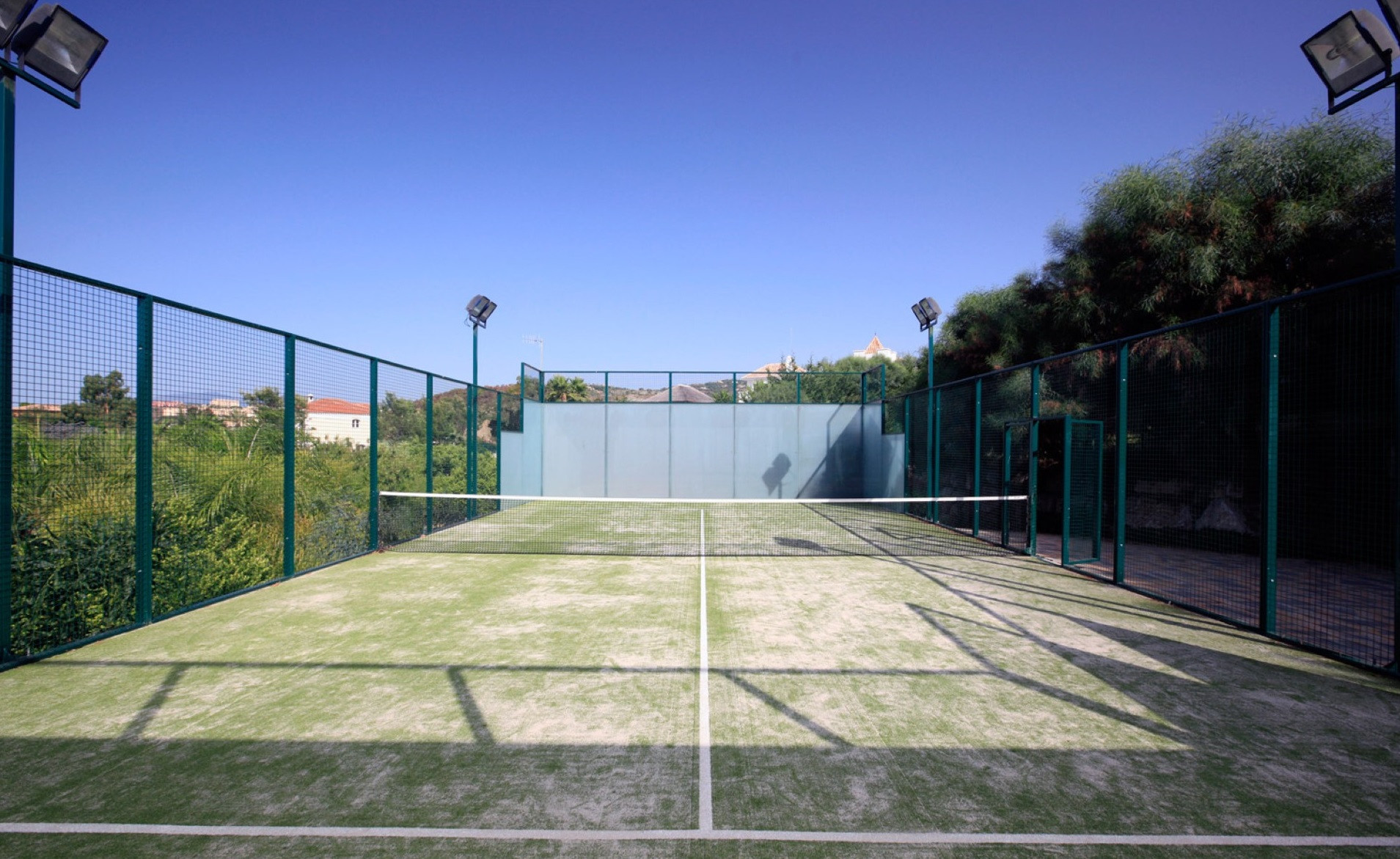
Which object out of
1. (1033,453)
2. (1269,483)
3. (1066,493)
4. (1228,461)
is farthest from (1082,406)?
(1269,483)

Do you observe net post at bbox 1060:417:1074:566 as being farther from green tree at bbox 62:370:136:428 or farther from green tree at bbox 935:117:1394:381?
green tree at bbox 62:370:136:428

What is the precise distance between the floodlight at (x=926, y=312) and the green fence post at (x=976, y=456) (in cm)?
317

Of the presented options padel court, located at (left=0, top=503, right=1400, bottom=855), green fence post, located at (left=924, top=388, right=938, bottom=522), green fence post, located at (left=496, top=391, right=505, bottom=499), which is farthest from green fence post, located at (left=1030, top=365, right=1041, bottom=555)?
green fence post, located at (left=496, top=391, right=505, bottom=499)

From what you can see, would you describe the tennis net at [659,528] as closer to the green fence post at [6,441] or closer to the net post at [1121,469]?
the net post at [1121,469]

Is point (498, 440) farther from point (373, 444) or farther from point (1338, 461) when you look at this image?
point (1338, 461)

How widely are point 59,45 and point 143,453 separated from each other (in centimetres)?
309

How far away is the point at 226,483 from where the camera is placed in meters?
6.95

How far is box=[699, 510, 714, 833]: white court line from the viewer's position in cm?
309

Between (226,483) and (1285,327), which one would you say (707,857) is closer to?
(226,483)

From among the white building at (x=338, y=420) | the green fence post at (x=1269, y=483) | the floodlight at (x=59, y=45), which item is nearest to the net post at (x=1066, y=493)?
the green fence post at (x=1269, y=483)

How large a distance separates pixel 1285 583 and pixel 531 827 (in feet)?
30.8

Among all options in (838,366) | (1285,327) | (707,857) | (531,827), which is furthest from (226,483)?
(838,366)

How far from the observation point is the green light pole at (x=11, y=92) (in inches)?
188

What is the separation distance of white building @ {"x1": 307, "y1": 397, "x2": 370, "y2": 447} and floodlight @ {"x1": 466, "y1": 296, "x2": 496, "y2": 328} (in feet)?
14.0
